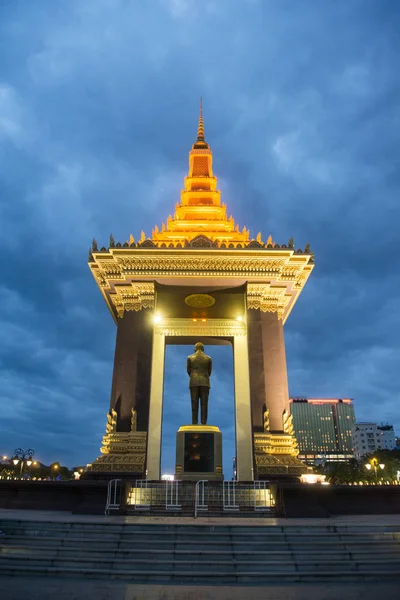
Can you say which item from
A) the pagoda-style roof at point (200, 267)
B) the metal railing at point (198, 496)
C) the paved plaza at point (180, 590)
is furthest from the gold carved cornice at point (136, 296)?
the paved plaza at point (180, 590)

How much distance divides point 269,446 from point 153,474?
5.31 metres

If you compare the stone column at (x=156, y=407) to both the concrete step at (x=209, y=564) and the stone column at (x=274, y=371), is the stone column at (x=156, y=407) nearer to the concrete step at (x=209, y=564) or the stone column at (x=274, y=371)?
the stone column at (x=274, y=371)

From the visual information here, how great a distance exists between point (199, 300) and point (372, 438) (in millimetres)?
131477

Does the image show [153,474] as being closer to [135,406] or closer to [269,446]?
[135,406]

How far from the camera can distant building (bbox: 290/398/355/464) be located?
158 m

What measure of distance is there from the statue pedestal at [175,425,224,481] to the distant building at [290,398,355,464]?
145 m

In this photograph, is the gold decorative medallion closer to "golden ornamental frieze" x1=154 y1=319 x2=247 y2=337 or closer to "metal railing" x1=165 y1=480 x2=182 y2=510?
"golden ornamental frieze" x1=154 y1=319 x2=247 y2=337

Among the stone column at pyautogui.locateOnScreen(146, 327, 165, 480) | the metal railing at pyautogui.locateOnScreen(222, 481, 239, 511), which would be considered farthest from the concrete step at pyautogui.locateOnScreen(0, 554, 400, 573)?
the stone column at pyautogui.locateOnScreen(146, 327, 165, 480)

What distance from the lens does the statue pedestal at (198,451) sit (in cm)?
1828

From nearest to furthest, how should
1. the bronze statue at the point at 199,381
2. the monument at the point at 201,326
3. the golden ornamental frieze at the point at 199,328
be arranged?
the monument at the point at 201,326, the bronze statue at the point at 199,381, the golden ornamental frieze at the point at 199,328

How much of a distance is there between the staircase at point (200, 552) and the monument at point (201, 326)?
949 cm

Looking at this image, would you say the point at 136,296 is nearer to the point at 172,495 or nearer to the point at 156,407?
the point at 156,407

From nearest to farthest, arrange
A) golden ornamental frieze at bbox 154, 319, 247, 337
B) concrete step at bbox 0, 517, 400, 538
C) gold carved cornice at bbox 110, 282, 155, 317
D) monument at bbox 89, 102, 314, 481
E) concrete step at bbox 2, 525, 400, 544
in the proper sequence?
concrete step at bbox 2, 525, 400, 544 < concrete step at bbox 0, 517, 400, 538 < monument at bbox 89, 102, 314, 481 < gold carved cornice at bbox 110, 282, 155, 317 < golden ornamental frieze at bbox 154, 319, 247, 337

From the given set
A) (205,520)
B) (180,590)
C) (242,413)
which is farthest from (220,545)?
(242,413)
